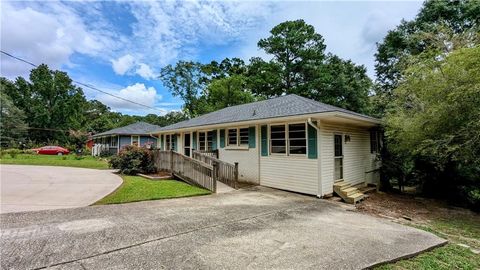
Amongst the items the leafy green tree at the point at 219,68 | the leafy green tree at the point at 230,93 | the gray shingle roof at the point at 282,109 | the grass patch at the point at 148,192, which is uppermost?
the leafy green tree at the point at 219,68

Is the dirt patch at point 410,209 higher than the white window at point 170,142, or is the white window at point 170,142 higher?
the white window at point 170,142

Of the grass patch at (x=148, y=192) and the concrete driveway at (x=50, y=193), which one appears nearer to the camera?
the concrete driveway at (x=50, y=193)

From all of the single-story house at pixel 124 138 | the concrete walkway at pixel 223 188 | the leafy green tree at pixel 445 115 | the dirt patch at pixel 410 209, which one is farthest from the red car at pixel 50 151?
the leafy green tree at pixel 445 115

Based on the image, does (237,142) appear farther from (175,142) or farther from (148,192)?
(175,142)

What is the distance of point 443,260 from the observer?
12.5 feet

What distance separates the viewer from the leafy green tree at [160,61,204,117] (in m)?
36.2

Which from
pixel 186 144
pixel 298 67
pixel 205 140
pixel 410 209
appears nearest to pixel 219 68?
pixel 298 67

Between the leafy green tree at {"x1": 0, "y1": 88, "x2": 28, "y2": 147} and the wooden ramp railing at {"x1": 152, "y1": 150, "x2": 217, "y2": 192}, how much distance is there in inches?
1375

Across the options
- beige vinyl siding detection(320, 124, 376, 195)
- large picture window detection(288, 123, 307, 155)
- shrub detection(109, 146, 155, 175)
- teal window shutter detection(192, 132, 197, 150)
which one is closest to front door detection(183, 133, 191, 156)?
teal window shutter detection(192, 132, 197, 150)

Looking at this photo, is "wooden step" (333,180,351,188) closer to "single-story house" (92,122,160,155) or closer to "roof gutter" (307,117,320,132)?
"roof gutter" (307,117,320,132)

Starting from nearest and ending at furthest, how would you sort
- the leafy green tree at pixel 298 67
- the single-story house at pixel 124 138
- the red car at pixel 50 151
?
the single-story house at pixel 124 138
the leafy green tree at pixel 298 67
the red car at pixel 50 151

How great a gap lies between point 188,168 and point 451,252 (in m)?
8.06

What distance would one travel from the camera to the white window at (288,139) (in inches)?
337

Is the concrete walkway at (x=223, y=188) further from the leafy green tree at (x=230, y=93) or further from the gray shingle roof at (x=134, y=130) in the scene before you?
the leafy green tree at (x=230, y=93)
